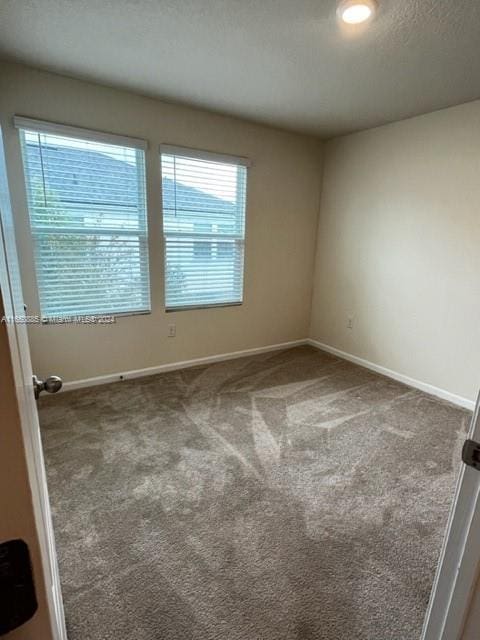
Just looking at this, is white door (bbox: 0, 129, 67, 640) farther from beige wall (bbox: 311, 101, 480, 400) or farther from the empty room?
beige wall (bbox: 311, 101, 480, 400)

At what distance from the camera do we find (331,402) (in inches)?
113

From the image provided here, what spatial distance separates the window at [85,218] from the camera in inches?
97.5

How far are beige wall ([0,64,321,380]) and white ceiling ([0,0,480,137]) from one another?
0.59 ft

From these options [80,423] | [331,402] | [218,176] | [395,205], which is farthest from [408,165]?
[80,423]

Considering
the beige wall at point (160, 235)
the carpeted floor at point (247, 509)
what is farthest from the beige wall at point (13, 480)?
the beige wall at point (160, 235)

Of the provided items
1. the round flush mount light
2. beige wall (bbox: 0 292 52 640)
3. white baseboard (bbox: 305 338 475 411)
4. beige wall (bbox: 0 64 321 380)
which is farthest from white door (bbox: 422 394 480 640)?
beige wall (bbox: 0 64 321 380)

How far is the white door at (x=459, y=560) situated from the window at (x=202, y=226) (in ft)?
9.27

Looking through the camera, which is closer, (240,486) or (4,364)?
(4,364)

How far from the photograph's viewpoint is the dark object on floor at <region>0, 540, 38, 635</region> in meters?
0.36

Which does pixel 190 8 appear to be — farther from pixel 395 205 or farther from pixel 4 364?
pixel 395 205

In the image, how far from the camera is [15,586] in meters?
0.37

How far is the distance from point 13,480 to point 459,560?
2.93 feet

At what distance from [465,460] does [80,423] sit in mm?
2442

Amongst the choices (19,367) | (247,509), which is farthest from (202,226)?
(19,367)
